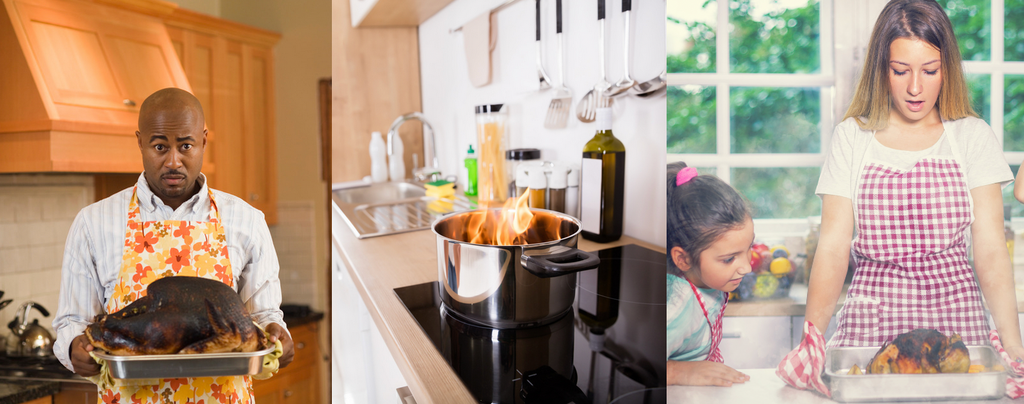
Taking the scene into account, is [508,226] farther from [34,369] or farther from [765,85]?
[34,369]

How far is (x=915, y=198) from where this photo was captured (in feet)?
1.12

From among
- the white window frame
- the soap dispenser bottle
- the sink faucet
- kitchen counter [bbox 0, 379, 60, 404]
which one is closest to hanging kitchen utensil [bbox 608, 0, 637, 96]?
the white window frame

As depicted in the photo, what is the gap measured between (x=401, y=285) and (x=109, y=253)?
0.41 metres

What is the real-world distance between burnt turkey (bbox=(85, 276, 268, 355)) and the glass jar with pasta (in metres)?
1.05

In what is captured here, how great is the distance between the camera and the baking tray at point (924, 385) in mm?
348

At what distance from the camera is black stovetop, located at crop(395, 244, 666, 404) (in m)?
0.39

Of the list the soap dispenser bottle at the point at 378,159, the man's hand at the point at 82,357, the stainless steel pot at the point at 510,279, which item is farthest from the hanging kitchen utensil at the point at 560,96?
the soap dispenser bottle at the point at 378,159

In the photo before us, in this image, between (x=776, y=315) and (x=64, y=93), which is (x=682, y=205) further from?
(x=64, y=93)

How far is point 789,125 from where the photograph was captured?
1.15 ft

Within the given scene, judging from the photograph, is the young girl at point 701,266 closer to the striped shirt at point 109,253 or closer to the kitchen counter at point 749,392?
the kitchen counter at point 749,392

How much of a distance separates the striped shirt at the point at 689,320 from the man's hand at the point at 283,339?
0.27 meters

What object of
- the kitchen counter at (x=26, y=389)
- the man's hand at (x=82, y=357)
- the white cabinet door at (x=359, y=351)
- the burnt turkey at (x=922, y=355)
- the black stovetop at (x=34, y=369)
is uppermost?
the man's hand at (x=82, y=357)

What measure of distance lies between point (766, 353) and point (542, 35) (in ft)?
3.07

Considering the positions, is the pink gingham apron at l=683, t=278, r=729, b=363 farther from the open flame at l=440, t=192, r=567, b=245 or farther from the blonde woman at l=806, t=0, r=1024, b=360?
the open flame at l=440, t=192, r=567, b=245
